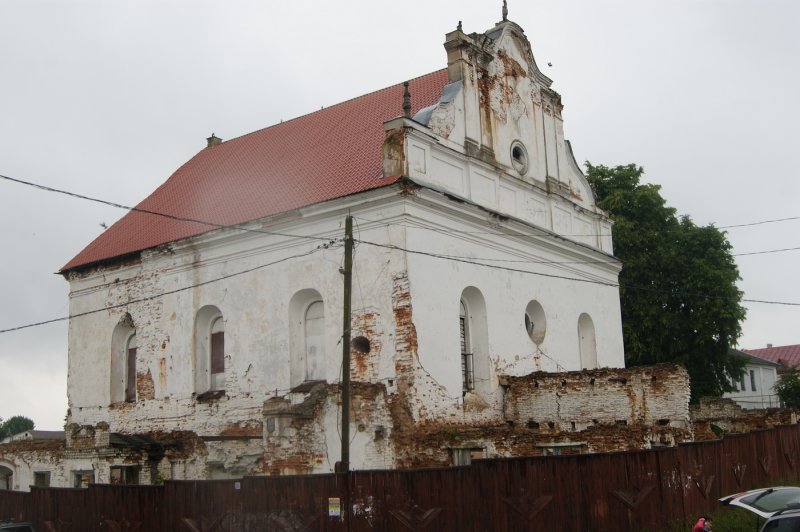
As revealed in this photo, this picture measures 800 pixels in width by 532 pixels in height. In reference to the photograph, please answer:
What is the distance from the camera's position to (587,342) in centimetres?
2858

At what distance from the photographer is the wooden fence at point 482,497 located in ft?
50.7

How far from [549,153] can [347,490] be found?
14789 millimetres

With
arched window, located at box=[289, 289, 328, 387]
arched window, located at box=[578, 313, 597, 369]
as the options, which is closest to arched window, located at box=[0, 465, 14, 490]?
arched window, located at box=[289, 289, 328, 387]

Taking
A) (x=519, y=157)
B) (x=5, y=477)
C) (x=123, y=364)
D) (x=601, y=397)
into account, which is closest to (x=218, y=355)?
(x=123, y=364)

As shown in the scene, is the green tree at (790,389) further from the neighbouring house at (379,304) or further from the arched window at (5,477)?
the arched window at (5,477)

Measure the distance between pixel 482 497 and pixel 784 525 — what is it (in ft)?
17.0

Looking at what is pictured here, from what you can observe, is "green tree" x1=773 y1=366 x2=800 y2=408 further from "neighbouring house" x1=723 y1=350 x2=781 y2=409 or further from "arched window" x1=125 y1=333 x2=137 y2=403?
"arched window" x1=125 y1=333 x2=137 y2=403

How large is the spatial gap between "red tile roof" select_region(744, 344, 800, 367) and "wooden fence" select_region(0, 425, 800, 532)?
61058 millimetres

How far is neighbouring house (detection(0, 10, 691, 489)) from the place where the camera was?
21.2 meters

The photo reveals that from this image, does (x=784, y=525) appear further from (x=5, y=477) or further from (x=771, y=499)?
(x=5, y=477)

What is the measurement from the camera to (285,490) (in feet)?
53.5

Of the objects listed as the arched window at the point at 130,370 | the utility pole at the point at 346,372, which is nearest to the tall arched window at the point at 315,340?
the utility pole at the point at 346,372

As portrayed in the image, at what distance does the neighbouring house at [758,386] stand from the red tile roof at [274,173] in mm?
39794

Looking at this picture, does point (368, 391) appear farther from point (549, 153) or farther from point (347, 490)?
point (549, 153)
